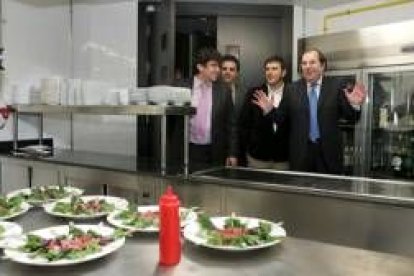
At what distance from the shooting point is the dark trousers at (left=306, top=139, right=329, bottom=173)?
2656 mm

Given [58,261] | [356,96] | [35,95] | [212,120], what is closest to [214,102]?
[212,120]

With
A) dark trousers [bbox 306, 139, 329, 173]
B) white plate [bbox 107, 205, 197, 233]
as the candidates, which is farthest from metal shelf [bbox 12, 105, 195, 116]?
white plate [bbox 107, 205, 197, 233]

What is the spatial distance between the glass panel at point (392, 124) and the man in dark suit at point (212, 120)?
1004mm

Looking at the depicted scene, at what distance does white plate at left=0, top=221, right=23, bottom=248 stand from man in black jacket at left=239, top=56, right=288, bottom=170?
1724 mm

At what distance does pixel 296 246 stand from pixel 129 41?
2.75 meters

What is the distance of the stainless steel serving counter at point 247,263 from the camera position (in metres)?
1.10

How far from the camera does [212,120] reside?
294 centimetres

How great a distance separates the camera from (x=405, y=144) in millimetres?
3021

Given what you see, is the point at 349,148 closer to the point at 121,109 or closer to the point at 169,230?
the point at 121,109

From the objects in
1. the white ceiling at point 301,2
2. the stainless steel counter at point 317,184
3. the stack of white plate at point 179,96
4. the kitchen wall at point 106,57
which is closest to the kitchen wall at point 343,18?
the white ceiling at point 301,2

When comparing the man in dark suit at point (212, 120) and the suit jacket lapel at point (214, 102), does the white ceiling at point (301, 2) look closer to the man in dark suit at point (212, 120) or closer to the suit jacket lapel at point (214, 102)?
the man in dark suit at point (212, 120)

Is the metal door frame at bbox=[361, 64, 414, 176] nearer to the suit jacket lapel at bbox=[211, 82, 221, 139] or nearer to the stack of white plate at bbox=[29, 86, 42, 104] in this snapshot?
the suit jacket lapel at bbox=[211, 82, 221, 139]

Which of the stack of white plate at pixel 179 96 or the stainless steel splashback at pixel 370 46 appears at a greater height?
the stainless steel splashback at pixel 370 46

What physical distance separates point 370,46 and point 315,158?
88 centimetres
